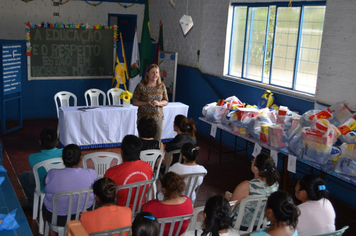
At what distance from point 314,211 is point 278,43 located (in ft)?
11.6

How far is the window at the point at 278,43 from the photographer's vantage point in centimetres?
514

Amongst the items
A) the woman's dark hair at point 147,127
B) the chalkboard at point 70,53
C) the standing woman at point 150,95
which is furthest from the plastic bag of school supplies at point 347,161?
the chalkboard at point 70,53

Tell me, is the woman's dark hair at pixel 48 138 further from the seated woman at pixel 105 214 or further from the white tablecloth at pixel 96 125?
the white tablecloth at pixel 96 125

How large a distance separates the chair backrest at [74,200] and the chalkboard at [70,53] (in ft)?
17.2

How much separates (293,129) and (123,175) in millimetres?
2257

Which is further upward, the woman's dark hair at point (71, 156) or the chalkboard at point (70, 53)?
the chalkboard at point (70, 53)

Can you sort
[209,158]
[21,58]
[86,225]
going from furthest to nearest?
1. [21,58]
2. [209,158]
3. [86,225]

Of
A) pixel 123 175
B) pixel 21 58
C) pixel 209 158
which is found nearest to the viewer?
pixel 123 175

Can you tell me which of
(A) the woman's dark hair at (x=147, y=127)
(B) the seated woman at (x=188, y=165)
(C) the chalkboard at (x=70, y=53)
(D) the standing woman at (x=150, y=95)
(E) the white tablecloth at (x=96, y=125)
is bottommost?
(E) the white tablecloth at (x=96, y=125)

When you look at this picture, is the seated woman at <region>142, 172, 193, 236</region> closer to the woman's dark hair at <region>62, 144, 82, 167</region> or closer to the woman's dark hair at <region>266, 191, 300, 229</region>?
the woman's dark hair at <region>266, 191, 300, 229</region>

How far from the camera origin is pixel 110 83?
854cm

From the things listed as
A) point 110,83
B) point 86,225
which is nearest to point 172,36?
point 110,83

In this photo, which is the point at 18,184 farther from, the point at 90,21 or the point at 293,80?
the point at 90,21

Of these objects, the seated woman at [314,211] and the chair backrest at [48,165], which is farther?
the chair backrest at [48,165]
